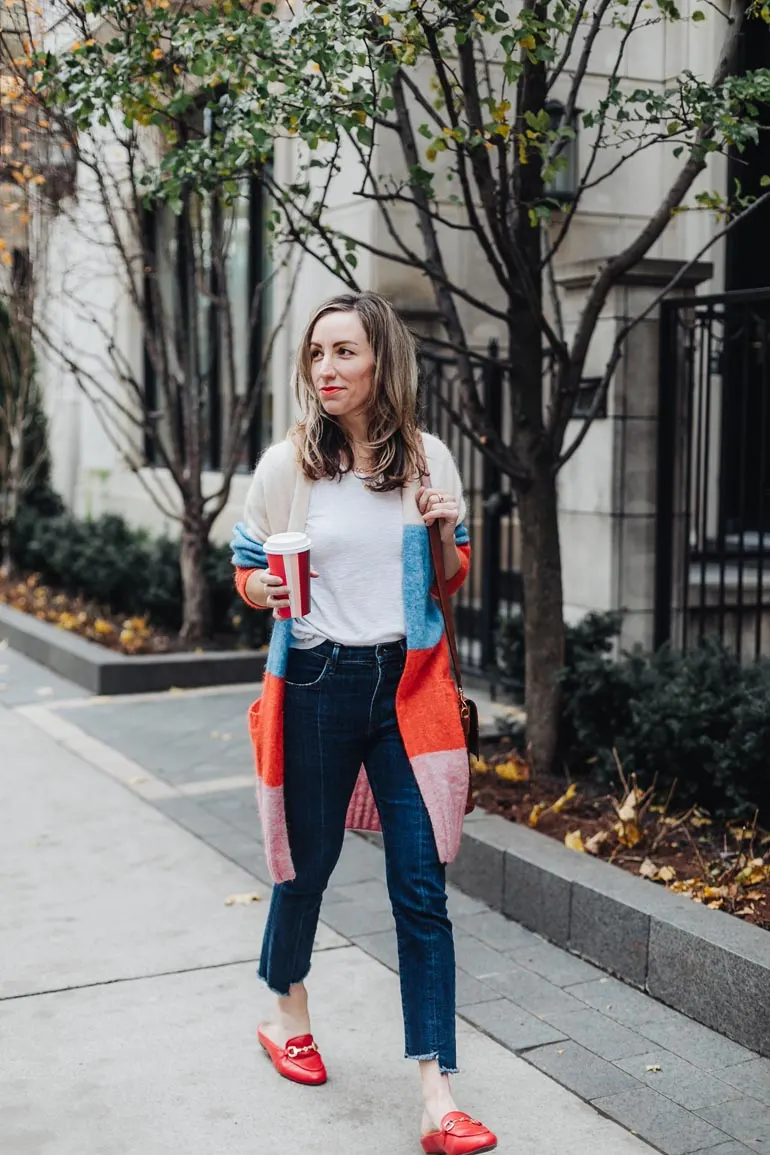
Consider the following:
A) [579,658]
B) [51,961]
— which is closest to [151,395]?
[579,658]

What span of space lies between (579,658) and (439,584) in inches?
108

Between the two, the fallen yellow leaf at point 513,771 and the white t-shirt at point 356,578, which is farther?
the fallen yellow leaf at point 513,771

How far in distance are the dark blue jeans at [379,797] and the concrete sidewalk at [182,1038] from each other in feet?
1.15

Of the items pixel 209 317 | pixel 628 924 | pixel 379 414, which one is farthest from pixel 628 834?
pixel 209 317

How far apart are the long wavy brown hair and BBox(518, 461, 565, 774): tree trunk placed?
240 centimetres

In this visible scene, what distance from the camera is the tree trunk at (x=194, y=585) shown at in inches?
381

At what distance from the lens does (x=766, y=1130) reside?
3.39 m

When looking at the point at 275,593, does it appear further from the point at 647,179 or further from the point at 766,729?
the point at 647,179

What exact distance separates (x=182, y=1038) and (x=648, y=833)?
1932 millimetres

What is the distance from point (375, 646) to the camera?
11.0 feet

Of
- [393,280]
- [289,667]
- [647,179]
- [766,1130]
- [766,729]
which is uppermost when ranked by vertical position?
[647,179]

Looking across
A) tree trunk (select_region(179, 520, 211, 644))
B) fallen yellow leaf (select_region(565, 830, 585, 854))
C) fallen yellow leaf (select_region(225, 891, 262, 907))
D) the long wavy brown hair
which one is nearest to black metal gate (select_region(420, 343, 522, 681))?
tree trunk (select_region(179, 520, 211, 644))

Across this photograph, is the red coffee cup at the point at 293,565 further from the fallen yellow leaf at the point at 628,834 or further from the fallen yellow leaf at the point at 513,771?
the fallen yellow leaf at the point at 513,771

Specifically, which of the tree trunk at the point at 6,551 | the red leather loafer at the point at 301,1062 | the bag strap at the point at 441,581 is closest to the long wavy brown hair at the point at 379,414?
the bag strap at the point at 441,581
